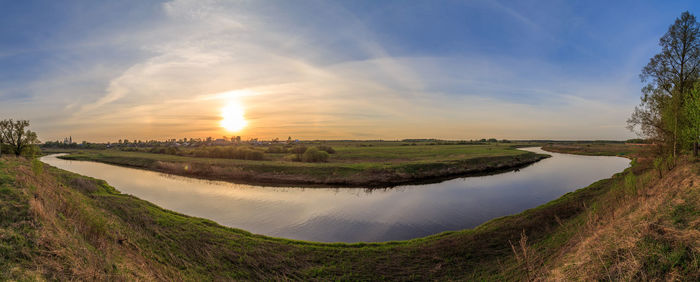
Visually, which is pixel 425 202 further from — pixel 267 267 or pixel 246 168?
pixel 246 168

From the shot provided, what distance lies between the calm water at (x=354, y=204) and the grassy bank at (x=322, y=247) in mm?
3480

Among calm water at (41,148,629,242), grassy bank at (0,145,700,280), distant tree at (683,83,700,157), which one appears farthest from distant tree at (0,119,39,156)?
distant tree at (683,83,700,157)

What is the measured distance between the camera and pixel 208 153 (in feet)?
211

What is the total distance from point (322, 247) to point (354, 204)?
37.9 feet

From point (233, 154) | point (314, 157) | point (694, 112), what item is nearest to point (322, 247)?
point (694, 112)

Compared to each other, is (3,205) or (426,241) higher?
(3,205)

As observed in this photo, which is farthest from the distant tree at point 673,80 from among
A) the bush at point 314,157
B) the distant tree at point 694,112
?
the bush at point 314,157

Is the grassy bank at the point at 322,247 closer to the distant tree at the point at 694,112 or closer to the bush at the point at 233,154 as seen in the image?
the distant tree at the point at 694,112

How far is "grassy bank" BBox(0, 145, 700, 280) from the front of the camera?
16.6ft

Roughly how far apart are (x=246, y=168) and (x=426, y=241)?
113 ft

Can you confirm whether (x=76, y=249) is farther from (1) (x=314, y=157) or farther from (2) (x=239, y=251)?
(1) (x=314, y=157)

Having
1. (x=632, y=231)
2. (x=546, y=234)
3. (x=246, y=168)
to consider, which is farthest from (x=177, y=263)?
(x=246, y=168)

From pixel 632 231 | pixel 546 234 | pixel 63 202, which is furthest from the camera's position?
pixel 546 234

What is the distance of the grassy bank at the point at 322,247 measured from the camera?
5051 millimetres
